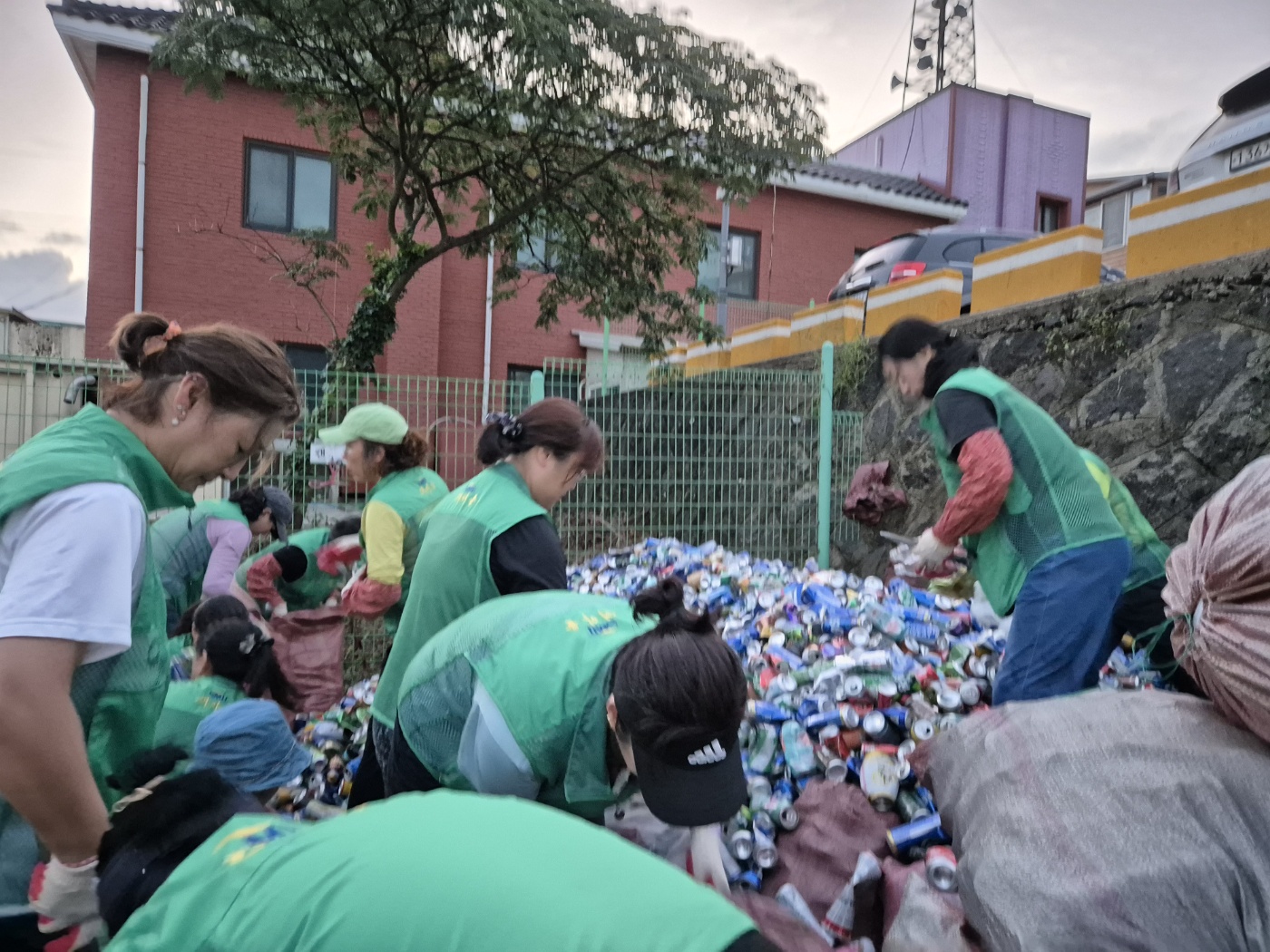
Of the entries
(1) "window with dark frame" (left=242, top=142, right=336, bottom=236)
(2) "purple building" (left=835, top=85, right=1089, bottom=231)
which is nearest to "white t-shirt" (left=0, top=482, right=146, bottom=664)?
(1) "window with dark frame" (left=242, top=142, right=336, bottom=236)

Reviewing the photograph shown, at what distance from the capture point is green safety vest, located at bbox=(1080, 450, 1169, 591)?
2555mm

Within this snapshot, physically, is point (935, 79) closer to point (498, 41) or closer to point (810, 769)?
point (498, 41)

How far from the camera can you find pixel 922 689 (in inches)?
120

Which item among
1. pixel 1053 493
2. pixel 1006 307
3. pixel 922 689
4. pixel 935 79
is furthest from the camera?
pixel 935 79

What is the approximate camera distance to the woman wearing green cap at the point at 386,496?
2.97 m

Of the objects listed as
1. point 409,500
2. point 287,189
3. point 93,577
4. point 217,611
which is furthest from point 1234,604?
point 287,189

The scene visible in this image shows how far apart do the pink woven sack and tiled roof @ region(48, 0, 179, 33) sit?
11.9 meters

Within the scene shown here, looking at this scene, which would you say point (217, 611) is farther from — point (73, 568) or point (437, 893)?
point (437, 893)

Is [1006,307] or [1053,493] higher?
[1006,307]

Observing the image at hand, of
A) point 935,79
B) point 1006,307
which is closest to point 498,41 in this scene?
point 1006,307

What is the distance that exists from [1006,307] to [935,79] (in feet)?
63.5

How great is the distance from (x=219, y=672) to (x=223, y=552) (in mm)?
610

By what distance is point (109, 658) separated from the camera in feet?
4.23

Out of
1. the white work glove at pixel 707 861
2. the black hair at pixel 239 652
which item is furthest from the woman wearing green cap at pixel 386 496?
the white work glove at pixel 707 861
